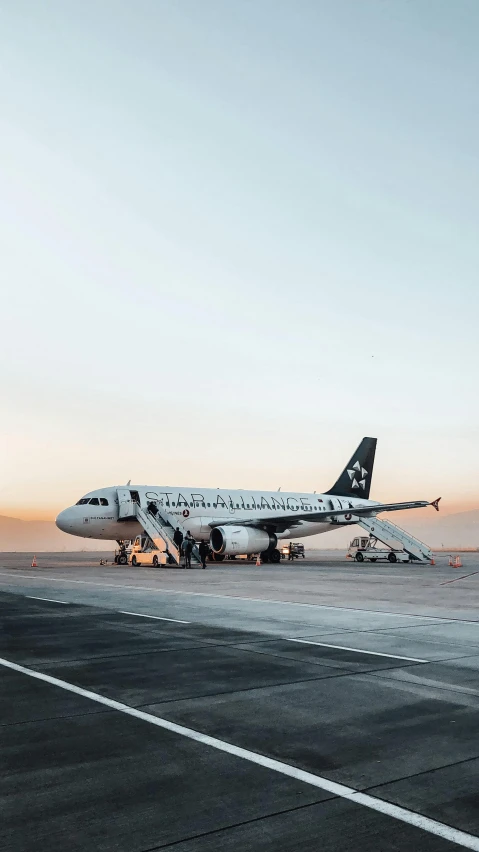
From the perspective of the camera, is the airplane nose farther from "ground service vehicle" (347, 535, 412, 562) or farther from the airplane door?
"ground service vehicle" (347, 535, 412, 562)

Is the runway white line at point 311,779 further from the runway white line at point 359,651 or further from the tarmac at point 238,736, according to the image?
the runway white line at point 359,651

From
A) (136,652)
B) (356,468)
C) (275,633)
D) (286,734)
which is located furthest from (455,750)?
(356,468)

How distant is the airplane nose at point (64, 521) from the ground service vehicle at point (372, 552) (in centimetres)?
2060

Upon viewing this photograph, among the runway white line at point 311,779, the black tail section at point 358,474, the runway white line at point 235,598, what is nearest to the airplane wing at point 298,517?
the black tail section at point 358,474

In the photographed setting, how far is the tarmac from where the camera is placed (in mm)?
3955

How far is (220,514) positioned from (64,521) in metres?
9.32

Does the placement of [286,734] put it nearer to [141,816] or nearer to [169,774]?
[169,774]

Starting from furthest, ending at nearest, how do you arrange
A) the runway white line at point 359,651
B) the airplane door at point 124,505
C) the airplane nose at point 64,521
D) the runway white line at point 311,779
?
the airplane door at point 124,505, the airplane nose at point 64,521, the runway white line at point 359,651, the runway white line at point 311,779

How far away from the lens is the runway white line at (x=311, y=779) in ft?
12.7

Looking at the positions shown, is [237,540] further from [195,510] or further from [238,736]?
[238,736]

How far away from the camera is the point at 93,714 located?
20.9 ft

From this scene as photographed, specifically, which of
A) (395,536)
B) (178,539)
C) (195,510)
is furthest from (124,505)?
(395,536)

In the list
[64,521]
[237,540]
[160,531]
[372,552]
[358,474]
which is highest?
[358,474]

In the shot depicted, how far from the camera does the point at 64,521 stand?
3562cm
